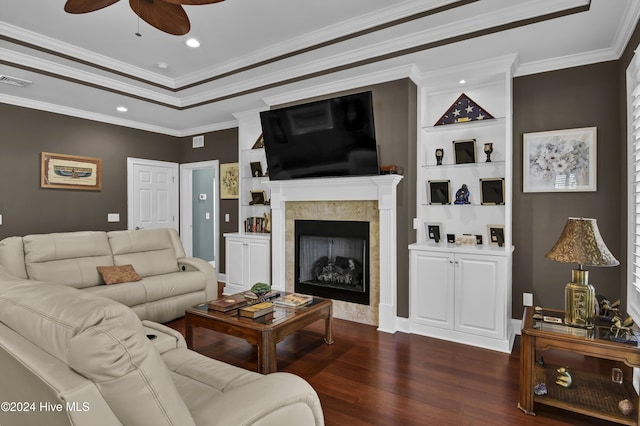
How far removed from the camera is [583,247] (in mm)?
2100

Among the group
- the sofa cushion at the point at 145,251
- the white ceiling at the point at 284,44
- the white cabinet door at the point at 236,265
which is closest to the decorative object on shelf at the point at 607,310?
the white ceiling at the point at 284,44

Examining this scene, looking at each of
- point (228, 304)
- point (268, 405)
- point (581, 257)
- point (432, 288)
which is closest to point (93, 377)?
point (268, 405)

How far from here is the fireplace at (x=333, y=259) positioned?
3959 millimetres

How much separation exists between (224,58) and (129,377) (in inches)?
140

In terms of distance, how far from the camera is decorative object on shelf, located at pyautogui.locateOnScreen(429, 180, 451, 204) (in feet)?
12.3

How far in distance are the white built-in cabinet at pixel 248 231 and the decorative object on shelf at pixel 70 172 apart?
2.16 meters

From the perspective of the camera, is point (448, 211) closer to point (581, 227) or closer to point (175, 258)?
point (581, 227)

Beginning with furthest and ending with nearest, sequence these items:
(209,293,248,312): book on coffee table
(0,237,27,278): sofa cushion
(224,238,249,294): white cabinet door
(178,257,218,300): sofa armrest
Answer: (224,238,249,294): white cabinet door
(178,257,218,300): sofa armrest
(0,237,27,278): sofa cushion
(209,293,248,312): book on coffee table

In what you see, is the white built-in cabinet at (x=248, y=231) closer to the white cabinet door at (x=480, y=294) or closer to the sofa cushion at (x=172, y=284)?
the sofa cushion at (x=172, y=284)

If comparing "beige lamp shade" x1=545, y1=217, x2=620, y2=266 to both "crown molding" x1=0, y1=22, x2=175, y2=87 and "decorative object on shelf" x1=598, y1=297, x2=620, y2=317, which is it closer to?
"decorative object on shelf" x1=598, y1=297, x2=620, y2=317

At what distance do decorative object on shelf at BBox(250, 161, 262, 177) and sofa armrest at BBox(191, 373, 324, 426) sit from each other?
12.9 ft

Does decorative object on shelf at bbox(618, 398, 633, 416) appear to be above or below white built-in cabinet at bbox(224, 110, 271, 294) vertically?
below

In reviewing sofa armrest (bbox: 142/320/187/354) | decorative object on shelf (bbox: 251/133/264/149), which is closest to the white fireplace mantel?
decorative object on shelf (bbox: 251/133/264/149)

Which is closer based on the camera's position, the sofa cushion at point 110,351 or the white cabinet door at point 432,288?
the sofa cushion at point 110,351
